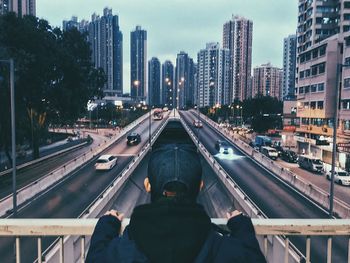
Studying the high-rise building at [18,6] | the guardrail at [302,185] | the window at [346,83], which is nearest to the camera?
the guardrail at [302,185]

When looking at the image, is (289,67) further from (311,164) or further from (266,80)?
(311,164)

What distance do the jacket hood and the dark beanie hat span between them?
0.68 ft

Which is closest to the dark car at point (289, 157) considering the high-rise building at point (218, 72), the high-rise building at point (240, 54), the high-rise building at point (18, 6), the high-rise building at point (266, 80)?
the high-rise building at point (18, 6)

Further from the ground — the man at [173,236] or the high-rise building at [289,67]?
the high-rise building at [289,67]

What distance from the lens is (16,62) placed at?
109 feet

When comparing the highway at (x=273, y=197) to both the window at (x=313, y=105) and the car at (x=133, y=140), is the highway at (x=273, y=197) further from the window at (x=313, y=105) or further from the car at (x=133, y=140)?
the window at (x=313, y=105)

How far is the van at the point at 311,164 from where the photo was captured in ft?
126

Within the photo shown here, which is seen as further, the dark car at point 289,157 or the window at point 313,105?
→ the window at point 313,105

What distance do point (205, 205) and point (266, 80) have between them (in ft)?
595

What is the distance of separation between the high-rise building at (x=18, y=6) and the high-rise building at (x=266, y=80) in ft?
399

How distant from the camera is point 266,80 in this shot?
19688 centimetres

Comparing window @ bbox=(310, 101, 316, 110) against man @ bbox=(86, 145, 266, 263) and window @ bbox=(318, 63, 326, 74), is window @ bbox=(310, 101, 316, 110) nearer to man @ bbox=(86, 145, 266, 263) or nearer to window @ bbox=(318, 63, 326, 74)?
window @ bbox=(318, 63, 326, 74)

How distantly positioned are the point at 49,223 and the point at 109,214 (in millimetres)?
770

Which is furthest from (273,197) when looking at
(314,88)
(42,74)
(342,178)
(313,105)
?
(314,88)
